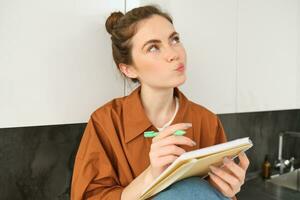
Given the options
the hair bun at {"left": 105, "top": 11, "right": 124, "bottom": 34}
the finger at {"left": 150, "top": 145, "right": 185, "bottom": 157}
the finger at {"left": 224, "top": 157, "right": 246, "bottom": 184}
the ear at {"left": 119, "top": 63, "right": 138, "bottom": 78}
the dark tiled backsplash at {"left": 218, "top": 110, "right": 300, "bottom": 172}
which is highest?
the hair bun at {"left": 105, "top": 11, "right": 124, "bottom": 34}

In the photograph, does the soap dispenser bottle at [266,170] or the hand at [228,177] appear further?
the soap dispenser bottle at [266,170]

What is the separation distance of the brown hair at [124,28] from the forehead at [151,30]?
2 cm

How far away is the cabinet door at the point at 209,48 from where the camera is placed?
1077 millimetres

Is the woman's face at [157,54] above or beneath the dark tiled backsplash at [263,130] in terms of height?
above

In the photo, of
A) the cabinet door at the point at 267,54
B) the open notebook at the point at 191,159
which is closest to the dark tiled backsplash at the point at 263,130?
the cabinet door at the point at 267,54

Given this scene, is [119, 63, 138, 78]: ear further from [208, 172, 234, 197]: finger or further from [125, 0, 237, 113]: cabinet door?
[208, 172, 234, 197]: finger

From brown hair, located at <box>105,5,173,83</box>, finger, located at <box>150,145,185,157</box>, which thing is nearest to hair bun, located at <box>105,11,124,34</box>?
brown hair, located at <box>105,5,173,83</box>

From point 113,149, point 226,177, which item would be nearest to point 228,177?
point 226,177

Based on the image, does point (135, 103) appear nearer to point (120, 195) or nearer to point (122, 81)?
point (122, 81)

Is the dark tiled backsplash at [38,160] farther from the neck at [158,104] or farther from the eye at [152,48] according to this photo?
the eye at [152,48]

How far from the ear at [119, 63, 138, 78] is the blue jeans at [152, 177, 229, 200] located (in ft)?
1.23

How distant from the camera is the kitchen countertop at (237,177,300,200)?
141cm

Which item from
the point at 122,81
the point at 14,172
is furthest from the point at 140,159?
the point at 14,172

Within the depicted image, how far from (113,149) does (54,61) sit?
12.4 inches
